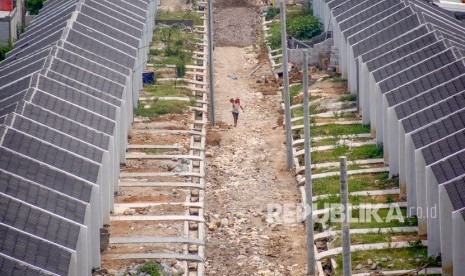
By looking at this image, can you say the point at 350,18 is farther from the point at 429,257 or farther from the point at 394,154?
the point at 429,257

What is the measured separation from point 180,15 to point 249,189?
807 inches

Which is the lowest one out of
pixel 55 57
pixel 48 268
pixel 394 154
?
pixel 48 268

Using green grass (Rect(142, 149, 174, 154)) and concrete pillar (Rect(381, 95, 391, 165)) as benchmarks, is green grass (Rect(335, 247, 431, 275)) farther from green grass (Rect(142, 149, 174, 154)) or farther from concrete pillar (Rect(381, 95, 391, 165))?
green grass (Rect(142, 149, 174, 154))

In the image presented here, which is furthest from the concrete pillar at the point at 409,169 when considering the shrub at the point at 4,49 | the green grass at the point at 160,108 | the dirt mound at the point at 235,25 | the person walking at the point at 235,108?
the dirt mound at the point at 235,25

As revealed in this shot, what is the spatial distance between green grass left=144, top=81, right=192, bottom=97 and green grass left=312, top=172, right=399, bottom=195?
398 inches

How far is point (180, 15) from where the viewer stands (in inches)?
2477

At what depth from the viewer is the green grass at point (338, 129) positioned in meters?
46.5

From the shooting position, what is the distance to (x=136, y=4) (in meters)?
54.2

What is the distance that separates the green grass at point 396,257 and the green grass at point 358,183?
462 cm

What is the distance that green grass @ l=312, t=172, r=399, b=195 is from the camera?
4153 centimetres

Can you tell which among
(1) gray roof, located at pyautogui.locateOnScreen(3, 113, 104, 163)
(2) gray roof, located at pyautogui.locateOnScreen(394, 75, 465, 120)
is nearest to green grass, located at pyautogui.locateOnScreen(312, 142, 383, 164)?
(2) gray roof, located at pyautogui.locateOnScreen(394, 75, 465, 120)

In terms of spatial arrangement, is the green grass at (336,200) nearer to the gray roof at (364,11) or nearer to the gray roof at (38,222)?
the gray roof at (38,222)

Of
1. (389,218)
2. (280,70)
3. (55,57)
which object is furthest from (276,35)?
(389,218)

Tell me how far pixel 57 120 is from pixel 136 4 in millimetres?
Answer: 15535
